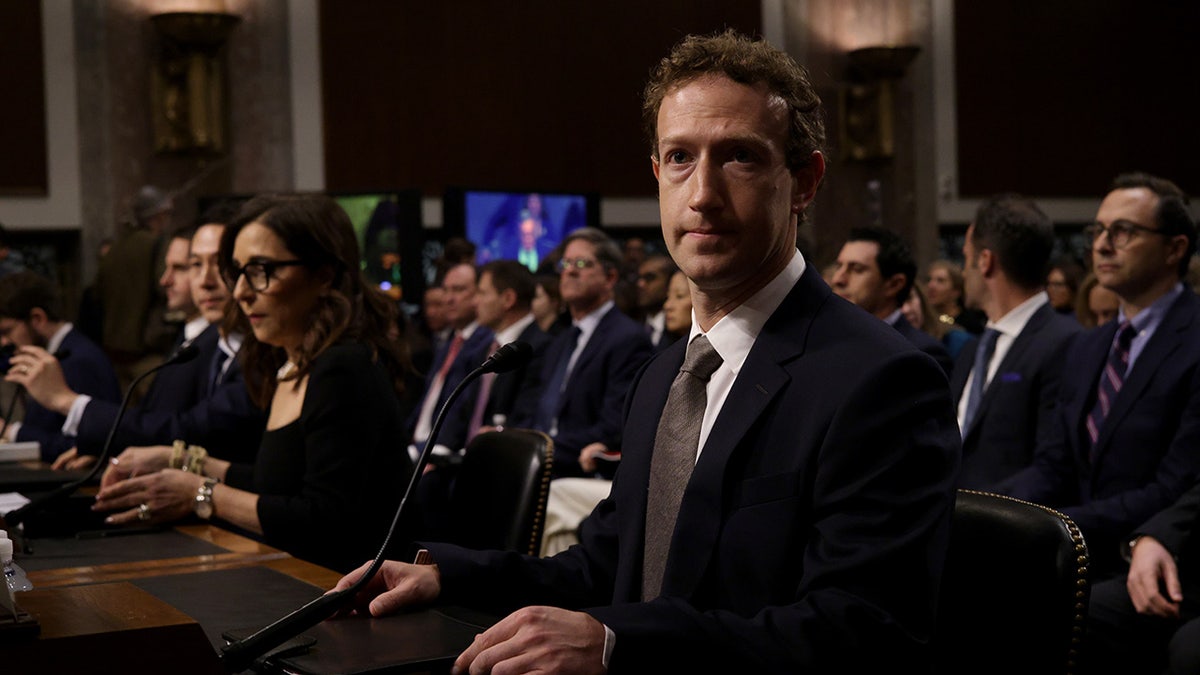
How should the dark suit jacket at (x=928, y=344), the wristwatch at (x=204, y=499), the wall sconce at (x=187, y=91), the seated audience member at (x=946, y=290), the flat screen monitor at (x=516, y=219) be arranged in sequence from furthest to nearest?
the wall sconce at (x=187, y=91) < the seated audience member at (x=946, y=290) < the flat screen monitor at (x=516, y=219) < the dark suit jacket at (x=928, y=344) < the wristwatch at (x=204, y=499)

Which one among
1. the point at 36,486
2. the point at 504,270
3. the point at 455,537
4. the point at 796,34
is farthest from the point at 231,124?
the point at 455,537

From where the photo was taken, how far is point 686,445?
5.44 ft

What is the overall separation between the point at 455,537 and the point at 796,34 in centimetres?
831

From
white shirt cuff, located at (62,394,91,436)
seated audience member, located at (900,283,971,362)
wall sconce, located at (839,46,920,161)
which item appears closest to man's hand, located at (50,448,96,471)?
white shirt cuff, located at (62,394,91,436)

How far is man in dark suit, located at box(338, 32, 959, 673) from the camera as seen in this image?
1.40 meters

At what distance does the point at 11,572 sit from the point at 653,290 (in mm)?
5968

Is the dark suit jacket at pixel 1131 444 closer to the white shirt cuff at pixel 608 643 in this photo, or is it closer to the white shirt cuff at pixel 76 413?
the white shirt cuff at pixel 608 643

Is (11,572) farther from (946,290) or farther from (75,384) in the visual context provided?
(946,290)

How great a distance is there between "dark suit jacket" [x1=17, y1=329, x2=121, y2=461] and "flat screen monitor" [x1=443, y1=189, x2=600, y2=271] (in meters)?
2.85

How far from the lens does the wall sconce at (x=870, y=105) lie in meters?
10.7

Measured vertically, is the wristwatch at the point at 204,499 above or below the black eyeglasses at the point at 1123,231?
below

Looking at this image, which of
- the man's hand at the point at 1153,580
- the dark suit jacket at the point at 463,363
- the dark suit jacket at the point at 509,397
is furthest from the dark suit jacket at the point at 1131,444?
the dark suit jacket at the point at 463,363

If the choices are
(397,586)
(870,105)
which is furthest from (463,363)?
(870,105)

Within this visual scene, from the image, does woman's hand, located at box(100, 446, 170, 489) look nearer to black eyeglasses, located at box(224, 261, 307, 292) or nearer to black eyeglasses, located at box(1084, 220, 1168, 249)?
black eyeglasses, located at box(224, 261, 307, 292)
